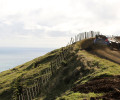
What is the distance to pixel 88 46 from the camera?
49844 millimetres

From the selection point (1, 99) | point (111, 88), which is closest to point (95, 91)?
point (111, 88)

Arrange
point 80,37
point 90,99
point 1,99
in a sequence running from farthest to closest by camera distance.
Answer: point 80,37 → point 1,99 → point 90,99

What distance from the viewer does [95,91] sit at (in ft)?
56.1

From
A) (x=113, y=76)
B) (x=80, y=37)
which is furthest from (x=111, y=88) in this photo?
(x=80, y=37)

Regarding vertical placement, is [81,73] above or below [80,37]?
below

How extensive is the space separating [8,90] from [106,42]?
138 feet

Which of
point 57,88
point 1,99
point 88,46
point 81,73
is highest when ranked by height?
point 88,46

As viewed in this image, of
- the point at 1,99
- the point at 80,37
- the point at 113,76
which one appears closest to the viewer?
the point at 113,76

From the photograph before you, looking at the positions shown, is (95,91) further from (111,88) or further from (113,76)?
(113,76)

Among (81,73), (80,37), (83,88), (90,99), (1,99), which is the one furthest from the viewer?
(80,37)

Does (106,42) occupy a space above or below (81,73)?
above

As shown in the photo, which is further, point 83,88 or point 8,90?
point 8,90

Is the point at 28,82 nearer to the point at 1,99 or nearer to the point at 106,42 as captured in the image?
the point at 1,99

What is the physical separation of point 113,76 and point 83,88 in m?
6.06
